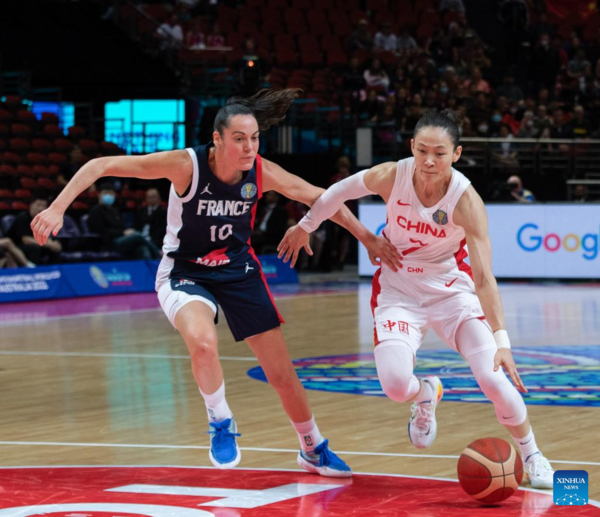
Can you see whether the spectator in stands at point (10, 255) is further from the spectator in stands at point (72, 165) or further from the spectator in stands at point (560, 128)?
the spectator in stands at point (560, 128)

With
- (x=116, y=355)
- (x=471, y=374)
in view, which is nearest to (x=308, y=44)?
(x=116, y=355)

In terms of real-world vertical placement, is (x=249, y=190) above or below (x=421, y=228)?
above

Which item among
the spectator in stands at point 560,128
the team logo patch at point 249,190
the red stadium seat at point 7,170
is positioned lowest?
the team logo patch at point 249,190

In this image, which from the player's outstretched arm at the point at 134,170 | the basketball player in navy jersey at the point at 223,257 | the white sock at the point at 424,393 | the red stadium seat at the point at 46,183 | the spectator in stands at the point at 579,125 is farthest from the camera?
the spectator in stands at the point at 579,125

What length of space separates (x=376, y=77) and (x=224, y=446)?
16600 millimetres

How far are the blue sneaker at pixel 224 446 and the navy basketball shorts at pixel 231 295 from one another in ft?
1.46

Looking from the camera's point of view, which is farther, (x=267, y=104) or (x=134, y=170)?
(x=267, y=104)

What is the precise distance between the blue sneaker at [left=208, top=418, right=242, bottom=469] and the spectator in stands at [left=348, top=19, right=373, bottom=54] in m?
18.4

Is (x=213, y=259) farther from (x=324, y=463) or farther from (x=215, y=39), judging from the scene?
(x=215, y=39)

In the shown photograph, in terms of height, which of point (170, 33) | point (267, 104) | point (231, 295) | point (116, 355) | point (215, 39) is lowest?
point (116, 355)

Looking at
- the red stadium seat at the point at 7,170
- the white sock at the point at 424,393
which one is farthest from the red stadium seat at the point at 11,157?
the white sock at the point at 424,393

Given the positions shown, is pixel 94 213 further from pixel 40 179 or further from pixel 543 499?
pixel 543 499

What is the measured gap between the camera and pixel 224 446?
538 cm

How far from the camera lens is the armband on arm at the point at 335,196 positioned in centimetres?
573
